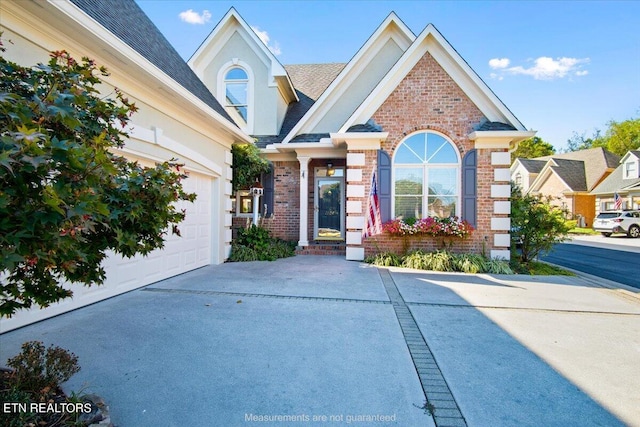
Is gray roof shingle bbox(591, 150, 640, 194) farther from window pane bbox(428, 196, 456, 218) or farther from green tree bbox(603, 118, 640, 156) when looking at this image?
window pane bbox(428, 196, 456, 218)

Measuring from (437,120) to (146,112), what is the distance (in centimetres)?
696

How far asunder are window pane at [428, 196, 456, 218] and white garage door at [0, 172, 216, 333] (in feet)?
19.4

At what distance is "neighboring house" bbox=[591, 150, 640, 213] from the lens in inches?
901

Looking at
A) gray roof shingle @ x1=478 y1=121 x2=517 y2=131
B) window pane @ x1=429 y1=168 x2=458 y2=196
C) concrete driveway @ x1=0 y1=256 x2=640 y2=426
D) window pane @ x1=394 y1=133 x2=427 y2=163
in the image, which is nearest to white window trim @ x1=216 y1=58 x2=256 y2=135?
window pane @ x1=394 y1=133 x2=427 y2=163

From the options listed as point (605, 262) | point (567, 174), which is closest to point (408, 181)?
point (605, 262)

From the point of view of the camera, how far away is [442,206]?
8555 millimetres

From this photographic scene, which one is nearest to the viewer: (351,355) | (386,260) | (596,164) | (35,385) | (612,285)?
(35,385)

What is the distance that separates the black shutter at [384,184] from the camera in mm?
8578

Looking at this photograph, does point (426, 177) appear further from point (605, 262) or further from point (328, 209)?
point (605, 262)

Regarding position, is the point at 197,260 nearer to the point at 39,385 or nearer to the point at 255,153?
the point at 255,153

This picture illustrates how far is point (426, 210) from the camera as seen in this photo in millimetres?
8578

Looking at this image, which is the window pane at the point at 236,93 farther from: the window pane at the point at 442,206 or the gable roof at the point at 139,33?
the window pane at the point at 442,206

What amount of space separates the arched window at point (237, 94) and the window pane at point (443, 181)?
22.4 ft

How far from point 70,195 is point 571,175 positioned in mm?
36033
